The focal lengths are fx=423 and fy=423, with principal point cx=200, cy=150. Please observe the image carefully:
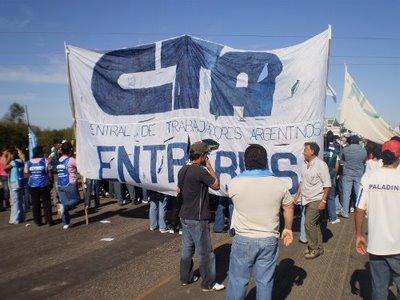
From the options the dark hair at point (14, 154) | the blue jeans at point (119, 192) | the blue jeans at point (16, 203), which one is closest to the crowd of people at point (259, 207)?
the blue jeans at point (16, 203)

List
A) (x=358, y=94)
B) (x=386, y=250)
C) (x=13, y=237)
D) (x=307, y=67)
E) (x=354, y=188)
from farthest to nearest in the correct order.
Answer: (x=354, y=188) < (x=358, y=94) < (x=13, y=237) < (x=307, y=67) < (x=386, y=250)

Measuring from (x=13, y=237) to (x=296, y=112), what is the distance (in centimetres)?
620

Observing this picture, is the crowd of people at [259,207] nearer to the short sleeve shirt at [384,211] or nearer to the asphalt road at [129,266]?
the short sleeve shirt at [384,211]

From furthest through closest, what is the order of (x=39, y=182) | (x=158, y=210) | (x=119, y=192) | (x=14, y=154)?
(x=119, y=192) → (x=14, y=154) → (x=39, y=182) → (x=158, y=210)

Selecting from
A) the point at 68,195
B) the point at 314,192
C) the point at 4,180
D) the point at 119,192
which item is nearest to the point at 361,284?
the point at 314,192

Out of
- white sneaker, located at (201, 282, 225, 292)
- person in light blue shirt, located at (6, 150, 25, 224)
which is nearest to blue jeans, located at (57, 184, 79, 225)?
person in light blue shirt, located at (6, 150, 25, 224)

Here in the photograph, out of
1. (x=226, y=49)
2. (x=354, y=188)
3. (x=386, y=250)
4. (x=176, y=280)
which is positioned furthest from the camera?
(x=354, y=188)

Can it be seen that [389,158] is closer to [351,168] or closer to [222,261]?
[222,261]

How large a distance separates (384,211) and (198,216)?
2280 mm

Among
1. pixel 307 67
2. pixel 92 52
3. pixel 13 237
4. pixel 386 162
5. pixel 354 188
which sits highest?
pixel 92 52

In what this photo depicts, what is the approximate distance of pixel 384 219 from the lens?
12.8 ft

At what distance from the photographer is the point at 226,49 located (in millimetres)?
7711

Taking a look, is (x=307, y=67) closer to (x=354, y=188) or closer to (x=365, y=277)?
(x=365, y=277)

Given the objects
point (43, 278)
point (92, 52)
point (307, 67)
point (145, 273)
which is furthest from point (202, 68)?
point (43, 278)
